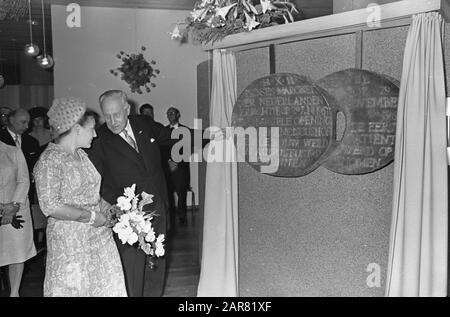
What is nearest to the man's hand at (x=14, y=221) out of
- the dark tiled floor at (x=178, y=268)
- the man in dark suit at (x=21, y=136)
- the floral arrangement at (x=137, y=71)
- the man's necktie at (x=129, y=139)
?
the man in dark suit at (x=21, y=136)

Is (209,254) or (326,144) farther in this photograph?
(209,254)

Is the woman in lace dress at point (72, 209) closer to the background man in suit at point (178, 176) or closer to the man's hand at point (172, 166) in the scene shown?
the background man in suit at point (178, 176)

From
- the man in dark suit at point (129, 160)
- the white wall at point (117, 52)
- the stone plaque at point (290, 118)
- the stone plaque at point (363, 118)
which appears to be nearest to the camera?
the stone plaque at point (363, 118)

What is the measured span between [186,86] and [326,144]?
106 cm

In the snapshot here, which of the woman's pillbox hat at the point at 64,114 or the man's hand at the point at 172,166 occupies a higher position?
the woman's pillbox hat at the point at 64,114

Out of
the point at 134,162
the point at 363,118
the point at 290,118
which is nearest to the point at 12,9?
the point at 134,162

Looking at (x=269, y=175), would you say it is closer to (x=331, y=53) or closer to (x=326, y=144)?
(x=326, y=144)

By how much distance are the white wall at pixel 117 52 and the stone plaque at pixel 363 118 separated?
3.08ft

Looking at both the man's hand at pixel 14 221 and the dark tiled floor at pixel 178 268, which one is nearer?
the man's hand at pixel 14 221

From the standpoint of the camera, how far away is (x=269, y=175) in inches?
108

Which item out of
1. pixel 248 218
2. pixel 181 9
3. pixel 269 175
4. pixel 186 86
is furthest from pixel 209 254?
pixel 181 9

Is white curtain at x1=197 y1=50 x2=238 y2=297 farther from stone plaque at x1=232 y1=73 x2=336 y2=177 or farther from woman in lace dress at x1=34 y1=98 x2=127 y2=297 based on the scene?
woman in lace dress at x1=34 y1=98 x2=127 y2=297

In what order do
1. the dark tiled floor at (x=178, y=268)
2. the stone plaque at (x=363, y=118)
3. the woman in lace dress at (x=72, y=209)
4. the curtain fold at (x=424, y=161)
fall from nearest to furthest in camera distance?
the woman in lace dress at (x=72, y=209), the curtain fold at (x=424, y=161), the stone plaque at (x=363, y=118), the dark tiled floor at (x=178, y=268)

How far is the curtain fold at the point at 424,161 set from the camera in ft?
6.61
